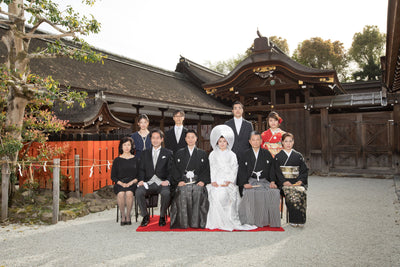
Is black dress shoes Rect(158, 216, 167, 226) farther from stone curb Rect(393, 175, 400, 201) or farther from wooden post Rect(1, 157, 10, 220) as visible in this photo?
stone curb Rect(393, 175, 400, 201)

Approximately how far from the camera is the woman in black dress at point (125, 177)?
4504 millimetres

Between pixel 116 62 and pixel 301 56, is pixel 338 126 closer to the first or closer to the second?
pixel 116 62

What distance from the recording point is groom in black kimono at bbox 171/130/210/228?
14.1 ft

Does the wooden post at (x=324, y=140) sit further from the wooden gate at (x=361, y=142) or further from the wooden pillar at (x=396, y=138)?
the wooden pillar at (x=396, y=138)

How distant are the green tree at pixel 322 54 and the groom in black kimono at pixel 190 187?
3093 centimetres

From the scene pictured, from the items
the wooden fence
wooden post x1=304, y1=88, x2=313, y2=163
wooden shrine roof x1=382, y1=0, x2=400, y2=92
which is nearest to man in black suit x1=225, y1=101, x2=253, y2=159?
wooden shrine roof x1=382, y1=0, x2=400, y2=92

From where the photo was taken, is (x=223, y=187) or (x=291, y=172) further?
(x=291, y=172)

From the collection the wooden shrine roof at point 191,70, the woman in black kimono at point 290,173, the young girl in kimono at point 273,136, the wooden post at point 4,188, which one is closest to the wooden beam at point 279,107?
the young girl in kimono at point 273,136

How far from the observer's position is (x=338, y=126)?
941 centimetres

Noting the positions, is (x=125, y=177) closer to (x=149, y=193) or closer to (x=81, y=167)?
(x=149, y=193)

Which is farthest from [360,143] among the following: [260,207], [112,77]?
[112,77]

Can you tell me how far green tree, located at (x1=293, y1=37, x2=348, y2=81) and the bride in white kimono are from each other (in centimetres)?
3073

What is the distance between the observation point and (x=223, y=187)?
14.3 ft

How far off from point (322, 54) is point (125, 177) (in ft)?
107
